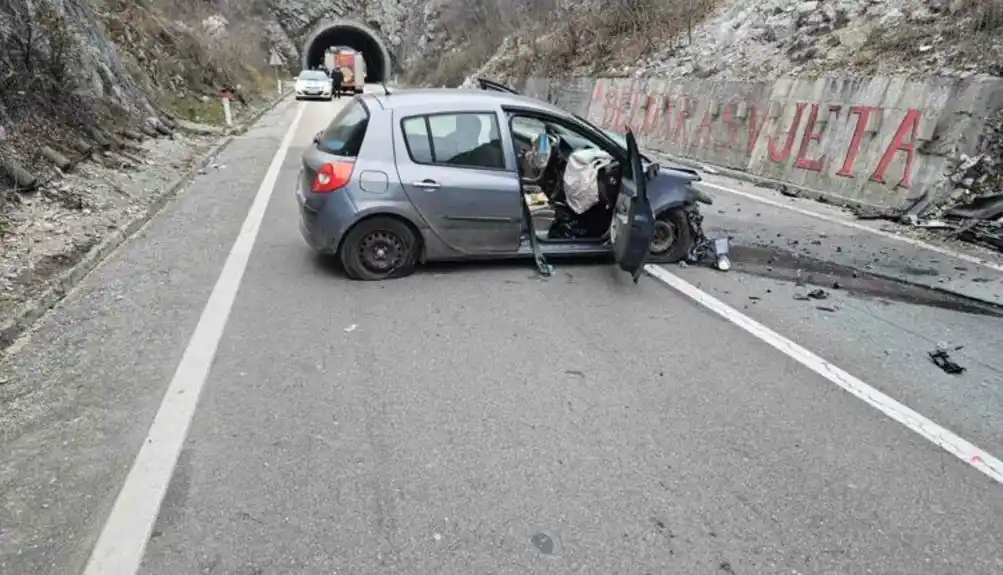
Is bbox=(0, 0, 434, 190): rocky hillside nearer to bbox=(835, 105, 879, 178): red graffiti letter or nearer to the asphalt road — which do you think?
the asphalt road

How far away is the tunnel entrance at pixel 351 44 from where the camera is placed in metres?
67.8

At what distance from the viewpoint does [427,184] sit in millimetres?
6223

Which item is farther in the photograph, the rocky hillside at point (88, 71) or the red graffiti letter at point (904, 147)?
the red graffiti letter at point (904, 147)

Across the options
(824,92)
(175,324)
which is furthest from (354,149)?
(824,92)

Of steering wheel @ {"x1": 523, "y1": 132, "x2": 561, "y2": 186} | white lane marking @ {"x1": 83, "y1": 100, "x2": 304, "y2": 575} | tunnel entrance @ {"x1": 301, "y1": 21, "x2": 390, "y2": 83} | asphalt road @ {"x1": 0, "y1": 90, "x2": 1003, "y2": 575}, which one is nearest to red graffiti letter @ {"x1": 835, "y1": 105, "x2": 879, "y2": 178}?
asphalt road @ {"x1": 0, "y1": 90, "x2": 1003, "y2": 575}

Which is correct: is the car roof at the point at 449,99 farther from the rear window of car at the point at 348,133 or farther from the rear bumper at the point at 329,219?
the rear bumper at the point at 329,219

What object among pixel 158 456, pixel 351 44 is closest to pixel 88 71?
pixel 158 456

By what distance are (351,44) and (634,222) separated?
248 ft

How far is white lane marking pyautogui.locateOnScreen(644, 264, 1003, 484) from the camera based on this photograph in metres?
3.74

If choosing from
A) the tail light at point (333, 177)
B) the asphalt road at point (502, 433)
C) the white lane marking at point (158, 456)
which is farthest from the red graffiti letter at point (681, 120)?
the white lane marking at point (158, 456)

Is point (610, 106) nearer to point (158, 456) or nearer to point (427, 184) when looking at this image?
point (427, 184)

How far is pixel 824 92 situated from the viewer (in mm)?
11797

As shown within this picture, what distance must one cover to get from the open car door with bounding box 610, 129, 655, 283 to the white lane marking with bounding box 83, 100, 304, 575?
3.28 metres

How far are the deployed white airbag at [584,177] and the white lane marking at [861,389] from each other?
1.10 meters
